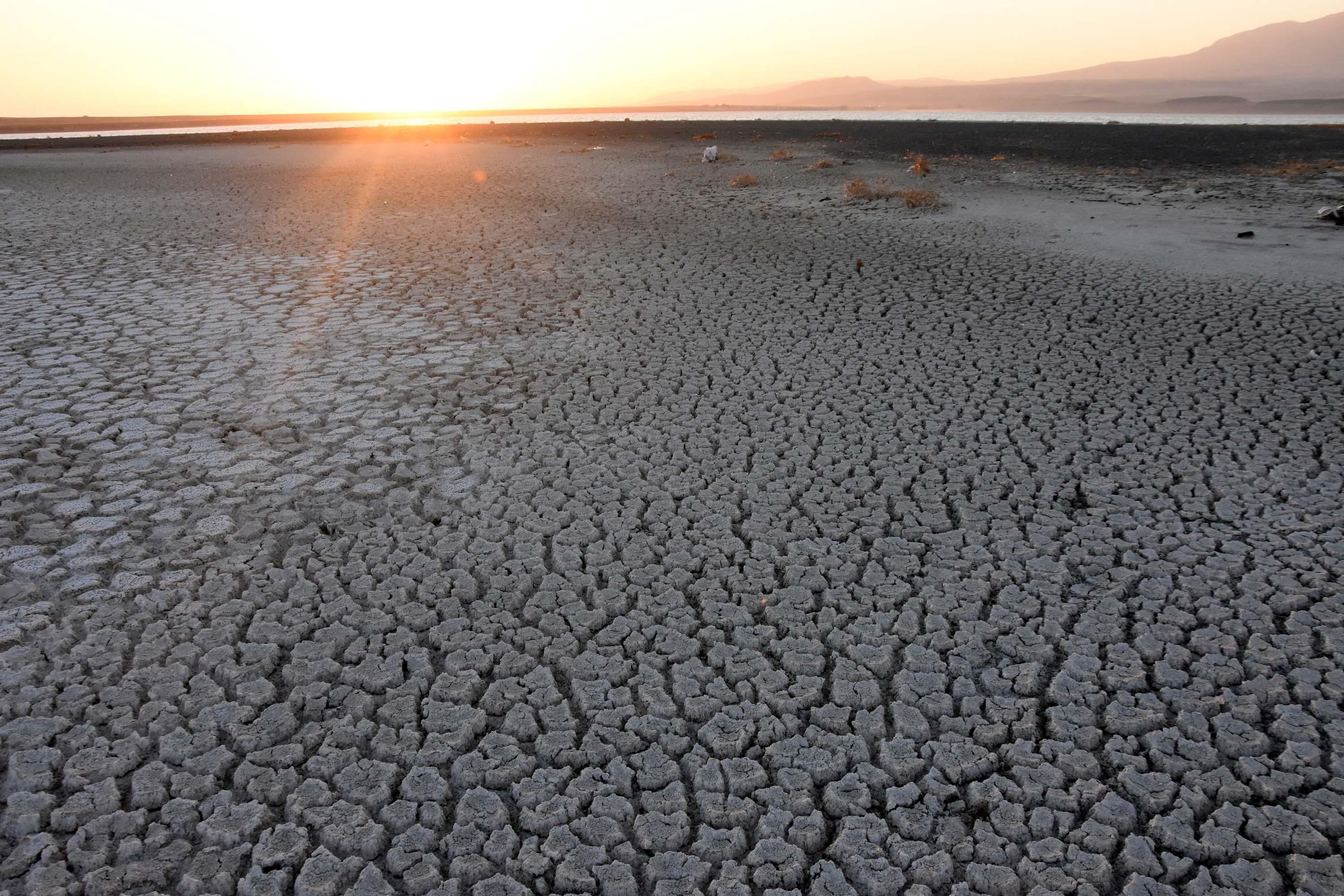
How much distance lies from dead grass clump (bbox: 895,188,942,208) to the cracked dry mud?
17.2 feet

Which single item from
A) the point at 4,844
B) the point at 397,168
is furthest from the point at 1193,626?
the point at 397,168

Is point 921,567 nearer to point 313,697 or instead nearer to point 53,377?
point 313,697

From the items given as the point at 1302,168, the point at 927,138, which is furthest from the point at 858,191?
the point at 927,138

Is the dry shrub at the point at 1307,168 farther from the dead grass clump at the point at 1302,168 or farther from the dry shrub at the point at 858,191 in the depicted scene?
the dry shrub at the point at 858,191

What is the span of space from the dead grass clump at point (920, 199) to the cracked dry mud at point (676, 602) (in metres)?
5.25

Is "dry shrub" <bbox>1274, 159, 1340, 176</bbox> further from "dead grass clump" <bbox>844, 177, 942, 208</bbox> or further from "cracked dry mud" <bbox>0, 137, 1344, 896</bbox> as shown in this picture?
"cracked dry mud" <bbox>0, 137, 1344, 896</bbox>

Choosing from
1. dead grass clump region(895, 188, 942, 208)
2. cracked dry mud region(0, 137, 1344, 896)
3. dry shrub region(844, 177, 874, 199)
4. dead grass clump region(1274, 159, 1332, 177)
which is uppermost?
dead grass clump region(1274, 159, 1332, 177)

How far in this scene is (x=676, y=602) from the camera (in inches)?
119

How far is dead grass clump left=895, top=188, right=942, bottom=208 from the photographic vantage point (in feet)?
37.1

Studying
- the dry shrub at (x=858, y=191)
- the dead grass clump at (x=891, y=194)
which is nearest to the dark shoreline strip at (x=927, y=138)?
the dead grass clump at (x=891, y=194)

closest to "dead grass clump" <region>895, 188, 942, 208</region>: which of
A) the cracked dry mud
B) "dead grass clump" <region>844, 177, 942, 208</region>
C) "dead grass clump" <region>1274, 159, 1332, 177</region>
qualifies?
"dead grass clump" <region>844, 177, 942, 208</region>

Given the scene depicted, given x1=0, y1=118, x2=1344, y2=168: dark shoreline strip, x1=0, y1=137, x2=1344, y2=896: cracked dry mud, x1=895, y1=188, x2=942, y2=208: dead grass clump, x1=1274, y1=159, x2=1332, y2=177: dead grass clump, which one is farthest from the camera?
x1=0, y1=118, x2=1344, y2=168: dark shoreline strip

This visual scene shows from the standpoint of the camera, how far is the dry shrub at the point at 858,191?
1208 cm

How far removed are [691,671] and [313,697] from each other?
1255 millimetres
